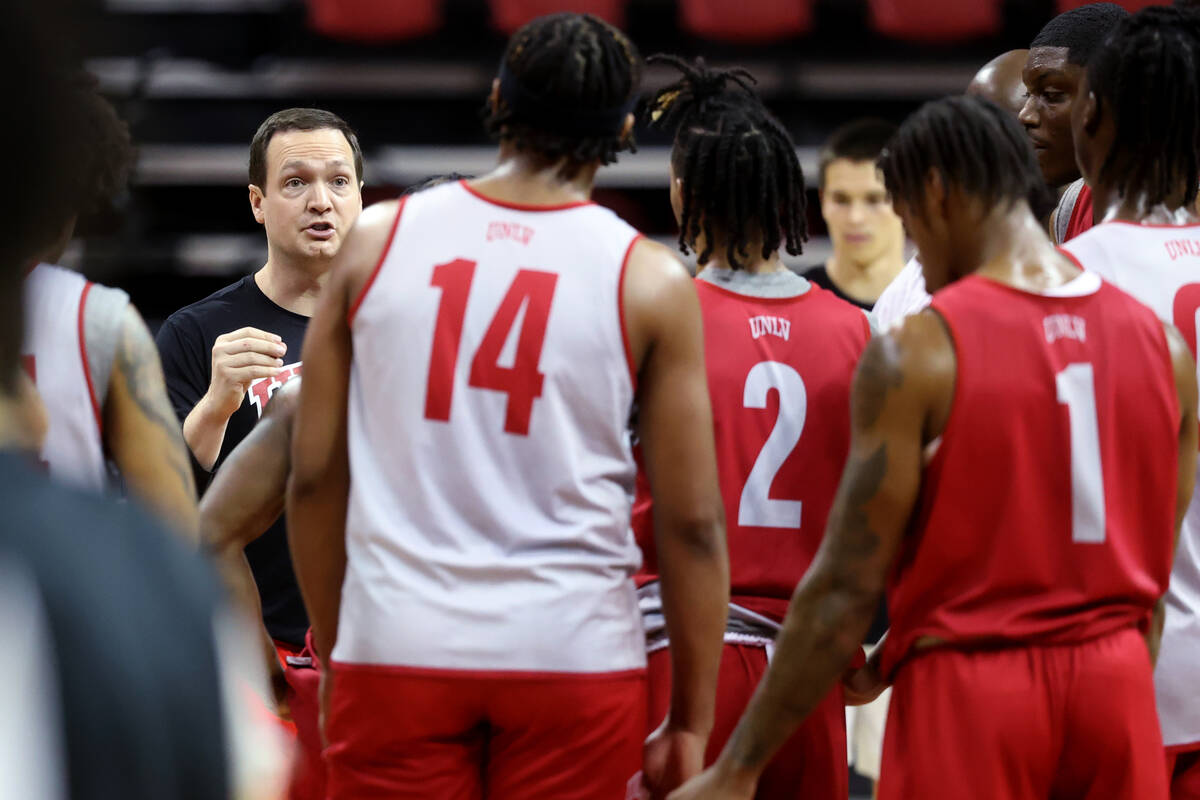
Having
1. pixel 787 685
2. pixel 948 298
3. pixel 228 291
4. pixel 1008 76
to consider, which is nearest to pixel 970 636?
pixel 787 685

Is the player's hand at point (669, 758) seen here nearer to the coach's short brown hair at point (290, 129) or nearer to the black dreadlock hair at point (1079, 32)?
the black dreadlock hair at point (1079, 32)

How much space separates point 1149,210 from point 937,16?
22.6 feet

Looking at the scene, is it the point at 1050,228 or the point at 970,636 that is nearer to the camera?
the point at 970,636

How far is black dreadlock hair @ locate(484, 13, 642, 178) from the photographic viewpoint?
240 centimetres

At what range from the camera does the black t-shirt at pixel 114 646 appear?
32.3 inches

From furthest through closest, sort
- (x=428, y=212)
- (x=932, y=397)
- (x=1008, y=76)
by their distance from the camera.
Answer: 1. (x=1008, y=76)
2. (x=428, y=212)
3. (x=932, y=397)

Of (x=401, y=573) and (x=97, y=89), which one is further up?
(x=97, y=89)

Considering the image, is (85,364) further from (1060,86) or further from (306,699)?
(1060,86)

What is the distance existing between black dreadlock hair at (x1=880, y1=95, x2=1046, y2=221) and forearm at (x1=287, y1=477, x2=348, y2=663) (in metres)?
1.12

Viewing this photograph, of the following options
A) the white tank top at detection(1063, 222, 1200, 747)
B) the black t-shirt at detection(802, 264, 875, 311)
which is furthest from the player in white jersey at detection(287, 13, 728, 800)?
the black t-shirt at detection(802, 264, 875, 311)

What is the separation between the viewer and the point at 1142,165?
2.80 metres

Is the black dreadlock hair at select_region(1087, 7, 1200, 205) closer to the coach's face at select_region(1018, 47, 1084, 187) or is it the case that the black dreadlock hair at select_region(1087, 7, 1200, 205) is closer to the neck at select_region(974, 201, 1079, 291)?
the neck at select_region(974, 201, 1079, 291)

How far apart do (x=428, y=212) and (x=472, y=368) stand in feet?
0.93

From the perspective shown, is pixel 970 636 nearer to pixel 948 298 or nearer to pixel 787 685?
pixel 787 685
